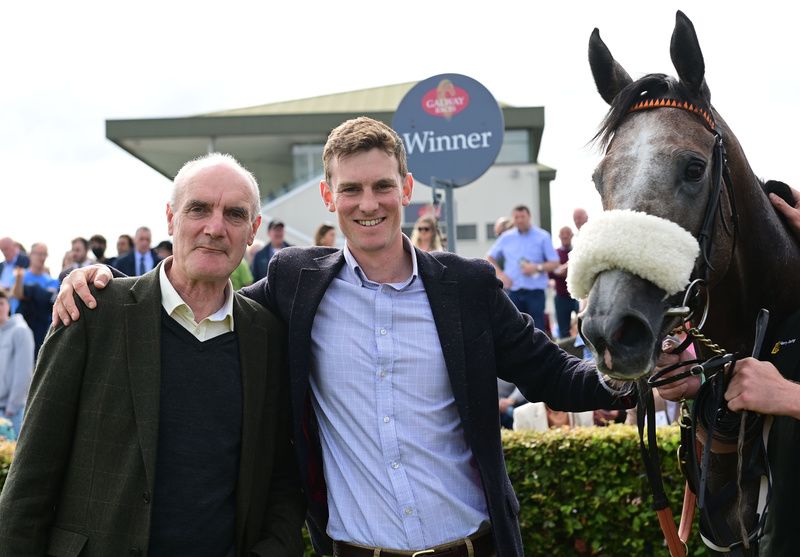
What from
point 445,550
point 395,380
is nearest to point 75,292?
point 395,380

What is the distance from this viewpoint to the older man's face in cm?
269

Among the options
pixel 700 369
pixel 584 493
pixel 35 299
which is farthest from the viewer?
pixel 35 299

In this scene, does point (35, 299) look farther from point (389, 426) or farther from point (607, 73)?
point (607, 73)

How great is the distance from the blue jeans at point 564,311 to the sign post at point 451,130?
4.21m

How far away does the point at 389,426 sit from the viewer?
8.89ft

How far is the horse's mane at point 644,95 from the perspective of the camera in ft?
8.69

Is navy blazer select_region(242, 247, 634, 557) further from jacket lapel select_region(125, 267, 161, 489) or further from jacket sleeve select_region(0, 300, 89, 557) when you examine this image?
jacket sleeve select_region(0, 300, 89, 557)

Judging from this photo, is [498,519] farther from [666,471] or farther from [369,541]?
[666,471]

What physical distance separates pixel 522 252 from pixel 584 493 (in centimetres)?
499

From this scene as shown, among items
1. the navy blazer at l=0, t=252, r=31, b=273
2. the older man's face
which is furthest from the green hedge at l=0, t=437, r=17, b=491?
the navy blazer at l=0, t=252, r=31, b=273

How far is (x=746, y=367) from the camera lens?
2.46 metres

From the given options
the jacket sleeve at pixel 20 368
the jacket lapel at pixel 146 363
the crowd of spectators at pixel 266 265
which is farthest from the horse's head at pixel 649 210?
the jacket sleeve at pixel 20 368

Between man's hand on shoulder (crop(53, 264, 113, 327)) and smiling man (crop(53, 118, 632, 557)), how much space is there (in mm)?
16

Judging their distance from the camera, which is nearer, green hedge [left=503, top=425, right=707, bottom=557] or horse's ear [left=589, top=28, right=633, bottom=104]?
horse's ear [left=589, top=28, right=633, bottom=104]
